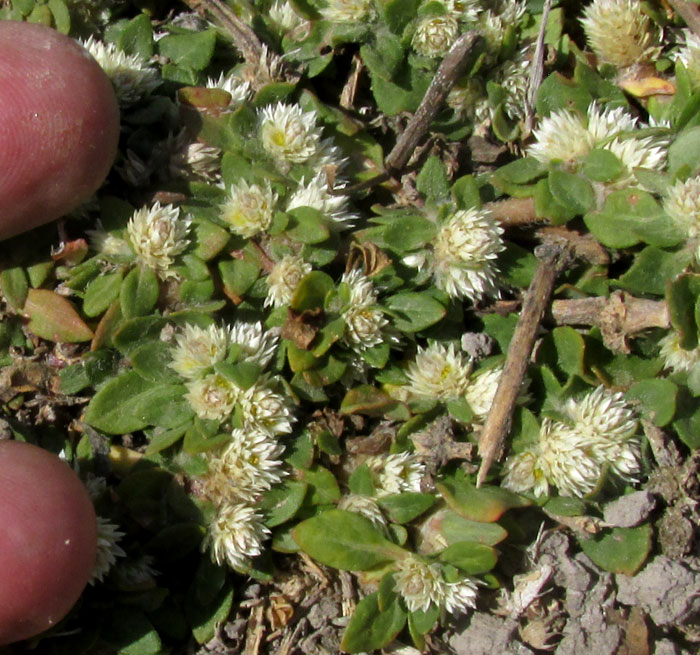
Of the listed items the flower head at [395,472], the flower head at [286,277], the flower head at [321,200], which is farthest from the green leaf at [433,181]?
the flower head at [395,472]

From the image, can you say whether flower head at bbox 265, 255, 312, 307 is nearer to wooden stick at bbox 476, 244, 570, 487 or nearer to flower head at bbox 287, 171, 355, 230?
flower head at bbox 287, 171, 355, 230

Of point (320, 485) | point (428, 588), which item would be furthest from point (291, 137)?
point (428, 588)

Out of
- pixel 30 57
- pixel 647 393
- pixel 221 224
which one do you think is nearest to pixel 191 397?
pixel 221 224

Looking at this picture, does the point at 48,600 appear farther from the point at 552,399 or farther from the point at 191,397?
the point at 552,399

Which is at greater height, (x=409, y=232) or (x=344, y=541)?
(x=409, y=232)

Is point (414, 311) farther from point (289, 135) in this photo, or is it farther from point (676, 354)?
point (676, 354)

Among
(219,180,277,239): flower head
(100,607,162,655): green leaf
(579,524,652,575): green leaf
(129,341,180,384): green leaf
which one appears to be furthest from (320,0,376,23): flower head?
(100,607,162,655): green leaf
